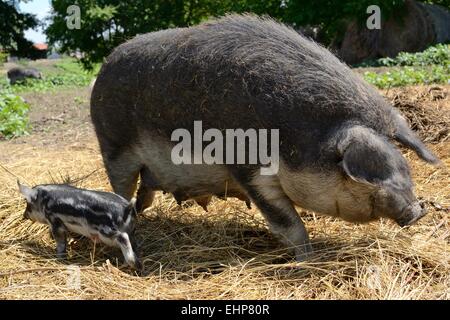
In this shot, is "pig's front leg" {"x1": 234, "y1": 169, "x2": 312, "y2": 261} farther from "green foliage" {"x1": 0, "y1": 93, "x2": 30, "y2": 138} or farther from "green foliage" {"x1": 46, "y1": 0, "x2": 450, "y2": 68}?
"green foliage" {"x1": 46, "y1": 0, "x2": 450, "y2": 68}

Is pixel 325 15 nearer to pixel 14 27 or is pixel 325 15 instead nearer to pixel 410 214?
pixel 14 27

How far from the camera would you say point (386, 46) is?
2036 cm

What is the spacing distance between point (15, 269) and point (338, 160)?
8.09 ft

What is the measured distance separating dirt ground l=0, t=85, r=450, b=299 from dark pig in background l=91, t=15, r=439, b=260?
335 millimetres

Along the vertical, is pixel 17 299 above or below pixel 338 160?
below

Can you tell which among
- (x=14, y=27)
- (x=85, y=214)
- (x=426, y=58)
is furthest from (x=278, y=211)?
(x=14, y=27)

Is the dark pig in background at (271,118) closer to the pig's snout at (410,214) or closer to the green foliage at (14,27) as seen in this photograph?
the pig's snout at (410,214)


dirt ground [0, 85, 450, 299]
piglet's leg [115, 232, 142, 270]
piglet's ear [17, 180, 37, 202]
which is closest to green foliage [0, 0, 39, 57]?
dirt ground [0, 85, 450, 299]

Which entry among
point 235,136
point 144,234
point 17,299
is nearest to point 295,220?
point 235,136

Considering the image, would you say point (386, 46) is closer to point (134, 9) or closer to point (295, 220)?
point (134, 9)

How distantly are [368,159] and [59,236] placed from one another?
8.06 feet

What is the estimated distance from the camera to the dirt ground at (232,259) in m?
4.03

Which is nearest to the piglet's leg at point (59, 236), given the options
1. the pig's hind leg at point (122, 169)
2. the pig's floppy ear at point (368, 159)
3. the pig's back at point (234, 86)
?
the pig's hind leg at point (122, 169)

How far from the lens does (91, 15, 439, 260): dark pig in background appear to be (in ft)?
13.3
